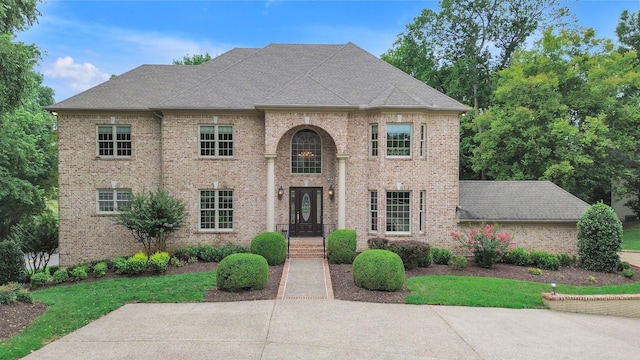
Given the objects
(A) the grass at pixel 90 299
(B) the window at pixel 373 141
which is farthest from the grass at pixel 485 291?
(A) the grass at pixel 90 299

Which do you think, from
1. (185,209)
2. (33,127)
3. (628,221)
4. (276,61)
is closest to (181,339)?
(185,209)

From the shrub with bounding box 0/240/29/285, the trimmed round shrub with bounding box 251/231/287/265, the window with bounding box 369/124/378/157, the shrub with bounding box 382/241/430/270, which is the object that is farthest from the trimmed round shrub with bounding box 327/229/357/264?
the shrub with bounding box 0/240/29/285

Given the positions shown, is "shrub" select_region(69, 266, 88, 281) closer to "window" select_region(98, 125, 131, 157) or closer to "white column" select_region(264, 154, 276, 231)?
"window" select_region(98, 125, 131, 157)

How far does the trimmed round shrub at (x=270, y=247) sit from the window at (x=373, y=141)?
5.75 meters

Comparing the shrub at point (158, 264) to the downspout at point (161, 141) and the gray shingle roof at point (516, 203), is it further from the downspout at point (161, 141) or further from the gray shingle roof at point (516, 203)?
the gray shingle roof at point (516, 203)

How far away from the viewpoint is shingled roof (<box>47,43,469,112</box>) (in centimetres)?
1572

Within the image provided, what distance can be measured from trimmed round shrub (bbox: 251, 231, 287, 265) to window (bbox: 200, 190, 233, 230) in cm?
308

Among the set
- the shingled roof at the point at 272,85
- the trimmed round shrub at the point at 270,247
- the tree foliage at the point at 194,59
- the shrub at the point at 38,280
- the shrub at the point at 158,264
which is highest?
the tree foliage at the point at 194,59

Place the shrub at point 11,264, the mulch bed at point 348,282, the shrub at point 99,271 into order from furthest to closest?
the shrub at point 11,264, the shrub at point 99,271, the mulch bed at point 348,282

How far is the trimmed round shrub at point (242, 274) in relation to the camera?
10391 mm

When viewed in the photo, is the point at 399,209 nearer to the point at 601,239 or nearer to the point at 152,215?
the point at 601,239

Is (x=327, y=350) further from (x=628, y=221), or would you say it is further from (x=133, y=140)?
(x=628, y=221)

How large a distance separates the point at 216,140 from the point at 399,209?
29.3 feet

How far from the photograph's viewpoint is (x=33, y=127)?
85.9 feet
